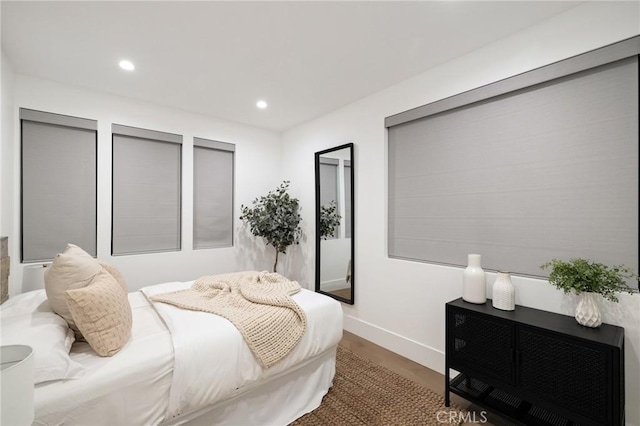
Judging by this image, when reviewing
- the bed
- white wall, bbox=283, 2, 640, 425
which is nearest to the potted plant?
white wall, bbox=283, 2, 640, 425

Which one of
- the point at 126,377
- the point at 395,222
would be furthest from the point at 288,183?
the point at 126,377

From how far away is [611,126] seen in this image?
1777 millimetres

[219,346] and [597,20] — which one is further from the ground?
[597,20]

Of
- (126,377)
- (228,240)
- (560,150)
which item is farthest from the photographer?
(228,240)

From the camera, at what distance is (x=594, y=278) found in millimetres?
1631

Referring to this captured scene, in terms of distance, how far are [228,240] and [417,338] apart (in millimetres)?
2790

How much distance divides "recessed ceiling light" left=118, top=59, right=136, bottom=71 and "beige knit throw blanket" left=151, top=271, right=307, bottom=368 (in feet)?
6.79

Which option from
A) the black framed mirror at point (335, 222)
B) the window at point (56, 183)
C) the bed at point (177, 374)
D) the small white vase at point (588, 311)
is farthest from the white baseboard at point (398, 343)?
the window at point (56, 183)

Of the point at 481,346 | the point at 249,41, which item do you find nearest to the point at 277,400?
the point at 481,346

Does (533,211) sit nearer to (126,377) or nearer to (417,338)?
(417,338)

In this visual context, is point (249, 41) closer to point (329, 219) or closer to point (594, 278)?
A: point (329, 219)

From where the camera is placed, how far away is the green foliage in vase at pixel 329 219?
358 centimetres

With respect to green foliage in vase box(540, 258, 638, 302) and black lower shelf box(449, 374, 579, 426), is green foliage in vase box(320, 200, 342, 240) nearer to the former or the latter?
black lower shelf box(449, 374, 579, 426)

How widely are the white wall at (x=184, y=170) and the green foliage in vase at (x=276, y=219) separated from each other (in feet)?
0.75
